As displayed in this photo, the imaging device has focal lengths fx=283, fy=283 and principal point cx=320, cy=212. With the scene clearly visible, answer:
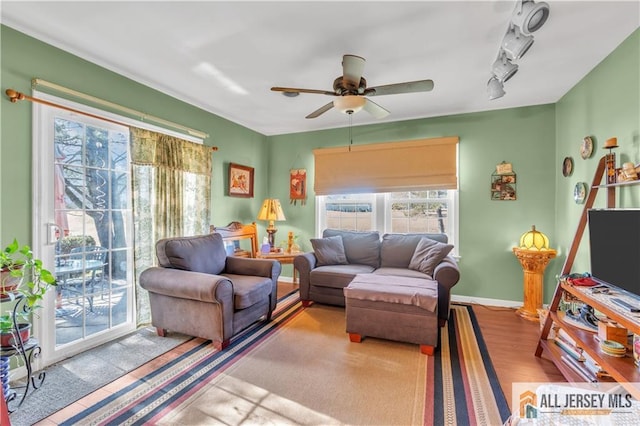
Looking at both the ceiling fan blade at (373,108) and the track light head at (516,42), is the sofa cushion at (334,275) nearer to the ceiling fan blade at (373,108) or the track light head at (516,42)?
the ceiling fan blade at (373,108)

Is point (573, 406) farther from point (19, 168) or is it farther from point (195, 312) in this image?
point (19, 168)

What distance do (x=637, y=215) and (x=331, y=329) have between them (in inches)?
96.6

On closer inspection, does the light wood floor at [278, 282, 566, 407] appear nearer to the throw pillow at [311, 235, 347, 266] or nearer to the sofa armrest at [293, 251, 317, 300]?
the throw pillow at [311, 235, 347, 266]

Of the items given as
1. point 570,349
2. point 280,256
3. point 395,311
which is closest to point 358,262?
point 280,256

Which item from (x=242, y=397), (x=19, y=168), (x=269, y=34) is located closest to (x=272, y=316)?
(x=242, y=397)

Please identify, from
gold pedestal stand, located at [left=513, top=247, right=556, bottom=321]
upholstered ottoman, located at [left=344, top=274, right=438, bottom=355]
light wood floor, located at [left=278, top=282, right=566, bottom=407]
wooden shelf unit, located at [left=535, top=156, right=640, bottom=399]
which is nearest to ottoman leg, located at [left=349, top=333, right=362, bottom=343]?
upholstered ottoman, located at [left=344, top=274, right=438, bottom=355]

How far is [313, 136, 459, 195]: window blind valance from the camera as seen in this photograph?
3.84 metres

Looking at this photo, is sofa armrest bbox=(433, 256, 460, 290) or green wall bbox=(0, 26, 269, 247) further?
sofa armrest bbox=(433, 256, 460, 290)

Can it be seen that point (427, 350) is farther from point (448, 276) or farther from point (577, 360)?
point (577, 360)

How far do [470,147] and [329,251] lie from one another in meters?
2.35

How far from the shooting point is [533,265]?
317 centimetres

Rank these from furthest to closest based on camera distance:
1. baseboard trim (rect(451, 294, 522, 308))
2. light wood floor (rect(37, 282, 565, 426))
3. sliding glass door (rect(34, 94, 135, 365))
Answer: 1. baseboard trim (rect(451, 294, 522, 308))
2. sliding glass door (rect(34, 94, 135, 365))
3. light wood floor (rect(37, 282, 565, 426))

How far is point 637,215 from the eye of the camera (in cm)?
163

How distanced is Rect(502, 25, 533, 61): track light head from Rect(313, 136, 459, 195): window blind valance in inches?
77.6
